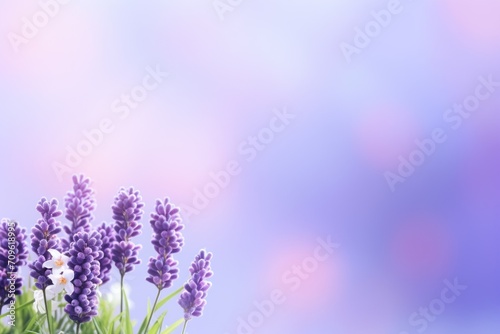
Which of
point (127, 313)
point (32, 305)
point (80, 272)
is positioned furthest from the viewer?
point (32, 305)

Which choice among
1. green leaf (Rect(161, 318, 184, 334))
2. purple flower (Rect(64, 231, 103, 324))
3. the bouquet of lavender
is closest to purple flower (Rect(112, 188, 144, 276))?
the bouquet of lavender

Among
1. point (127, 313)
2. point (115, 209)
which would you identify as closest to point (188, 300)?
point (127, 313)

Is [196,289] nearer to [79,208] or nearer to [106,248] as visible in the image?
[106,248]

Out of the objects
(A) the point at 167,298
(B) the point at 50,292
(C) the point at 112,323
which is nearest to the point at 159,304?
(A) the point at 167,298

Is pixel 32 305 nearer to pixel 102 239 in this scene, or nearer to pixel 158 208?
pixel 102 239

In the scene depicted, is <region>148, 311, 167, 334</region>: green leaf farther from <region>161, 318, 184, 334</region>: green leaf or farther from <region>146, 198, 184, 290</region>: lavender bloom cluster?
<region>146, 198, 184, 290</region>: lavender bloom cluster

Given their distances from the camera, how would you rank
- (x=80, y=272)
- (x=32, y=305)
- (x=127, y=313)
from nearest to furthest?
(x=80, y=272)
(x=127, y=313)
(x=32, y=305)

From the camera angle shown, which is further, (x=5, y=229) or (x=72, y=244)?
(x=5, y=229)
